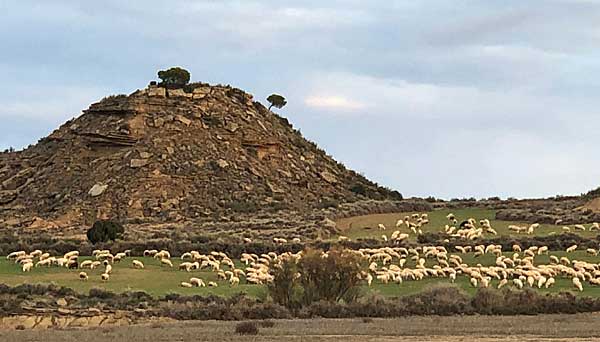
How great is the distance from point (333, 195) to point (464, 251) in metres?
42.7

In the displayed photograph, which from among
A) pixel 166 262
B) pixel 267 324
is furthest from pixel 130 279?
pixel 267 324

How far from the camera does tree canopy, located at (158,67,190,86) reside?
322 ft

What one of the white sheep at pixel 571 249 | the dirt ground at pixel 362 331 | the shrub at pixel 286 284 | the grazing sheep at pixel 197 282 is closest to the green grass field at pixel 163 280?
the grazing sheep at pixel 197 282

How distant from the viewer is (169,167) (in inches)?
3423

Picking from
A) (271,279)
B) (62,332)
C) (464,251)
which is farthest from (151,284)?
(464,251)

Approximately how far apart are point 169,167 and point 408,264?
45460 millimetres

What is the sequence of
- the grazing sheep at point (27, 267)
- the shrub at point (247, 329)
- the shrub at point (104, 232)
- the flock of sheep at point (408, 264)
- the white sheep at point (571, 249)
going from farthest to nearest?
the shrub at point (104, 232)
the white sheep at point (571, 249)
the grazing sheep at point (27, 267)
the flock of sheep at point (408, 264)
the shrub at point (247, 329)

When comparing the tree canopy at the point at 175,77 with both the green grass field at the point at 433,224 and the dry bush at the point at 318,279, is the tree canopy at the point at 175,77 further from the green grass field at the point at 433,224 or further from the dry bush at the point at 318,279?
the dry bush at the point at 318,279

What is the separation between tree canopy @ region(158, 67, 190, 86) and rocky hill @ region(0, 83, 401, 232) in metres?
1.23

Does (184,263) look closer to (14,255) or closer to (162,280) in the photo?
(162,280)

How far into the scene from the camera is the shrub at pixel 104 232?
186 ft

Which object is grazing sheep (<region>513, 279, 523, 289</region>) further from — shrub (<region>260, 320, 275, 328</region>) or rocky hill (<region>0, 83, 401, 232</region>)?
rocky hill (<region>0, 83, 401, 232</region>)

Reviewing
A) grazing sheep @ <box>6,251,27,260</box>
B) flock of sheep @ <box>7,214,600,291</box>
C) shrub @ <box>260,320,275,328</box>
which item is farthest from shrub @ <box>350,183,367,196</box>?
shrub @ <box>260,320,275,328</box>

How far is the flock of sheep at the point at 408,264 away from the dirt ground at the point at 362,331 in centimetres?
725
